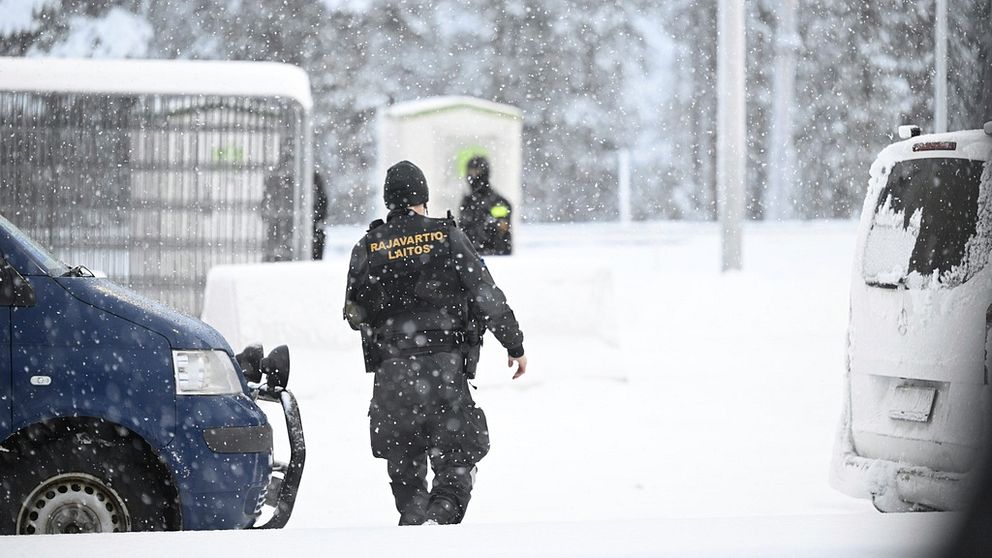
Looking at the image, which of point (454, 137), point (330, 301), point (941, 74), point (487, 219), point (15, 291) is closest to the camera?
point (15, 291)

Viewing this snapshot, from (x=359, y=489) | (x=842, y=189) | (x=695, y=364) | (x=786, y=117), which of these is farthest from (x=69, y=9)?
(x=359, y=489)

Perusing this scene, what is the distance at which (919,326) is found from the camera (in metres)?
6.01

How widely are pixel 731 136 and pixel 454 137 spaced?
11.8 ft

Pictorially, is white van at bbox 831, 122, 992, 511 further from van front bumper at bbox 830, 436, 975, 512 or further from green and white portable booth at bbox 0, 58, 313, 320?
green and white portable booth at bbox 0, 58, 313, 320

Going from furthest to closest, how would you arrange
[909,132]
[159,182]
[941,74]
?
[941,74]
[159,182]
[909,132]

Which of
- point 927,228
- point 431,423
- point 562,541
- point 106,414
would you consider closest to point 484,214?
point 927,228

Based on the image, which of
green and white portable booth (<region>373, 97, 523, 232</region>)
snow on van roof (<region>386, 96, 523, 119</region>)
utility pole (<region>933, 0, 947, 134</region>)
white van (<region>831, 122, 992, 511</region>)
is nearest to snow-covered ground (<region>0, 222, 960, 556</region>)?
white van (<region>831, 122, 992, 511</region>)

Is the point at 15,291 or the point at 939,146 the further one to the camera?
the point at 939,146

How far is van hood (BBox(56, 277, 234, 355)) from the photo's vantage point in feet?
16.0

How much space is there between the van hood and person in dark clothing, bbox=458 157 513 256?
271 inches

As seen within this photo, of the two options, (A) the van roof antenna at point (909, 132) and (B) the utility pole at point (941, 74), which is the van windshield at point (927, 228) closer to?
(A) the van roof antenna at point (909, 132)

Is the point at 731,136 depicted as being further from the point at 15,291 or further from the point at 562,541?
the point at 562,541

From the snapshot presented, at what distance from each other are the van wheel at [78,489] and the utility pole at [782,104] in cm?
3456

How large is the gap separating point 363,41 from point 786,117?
11423 millimetres
